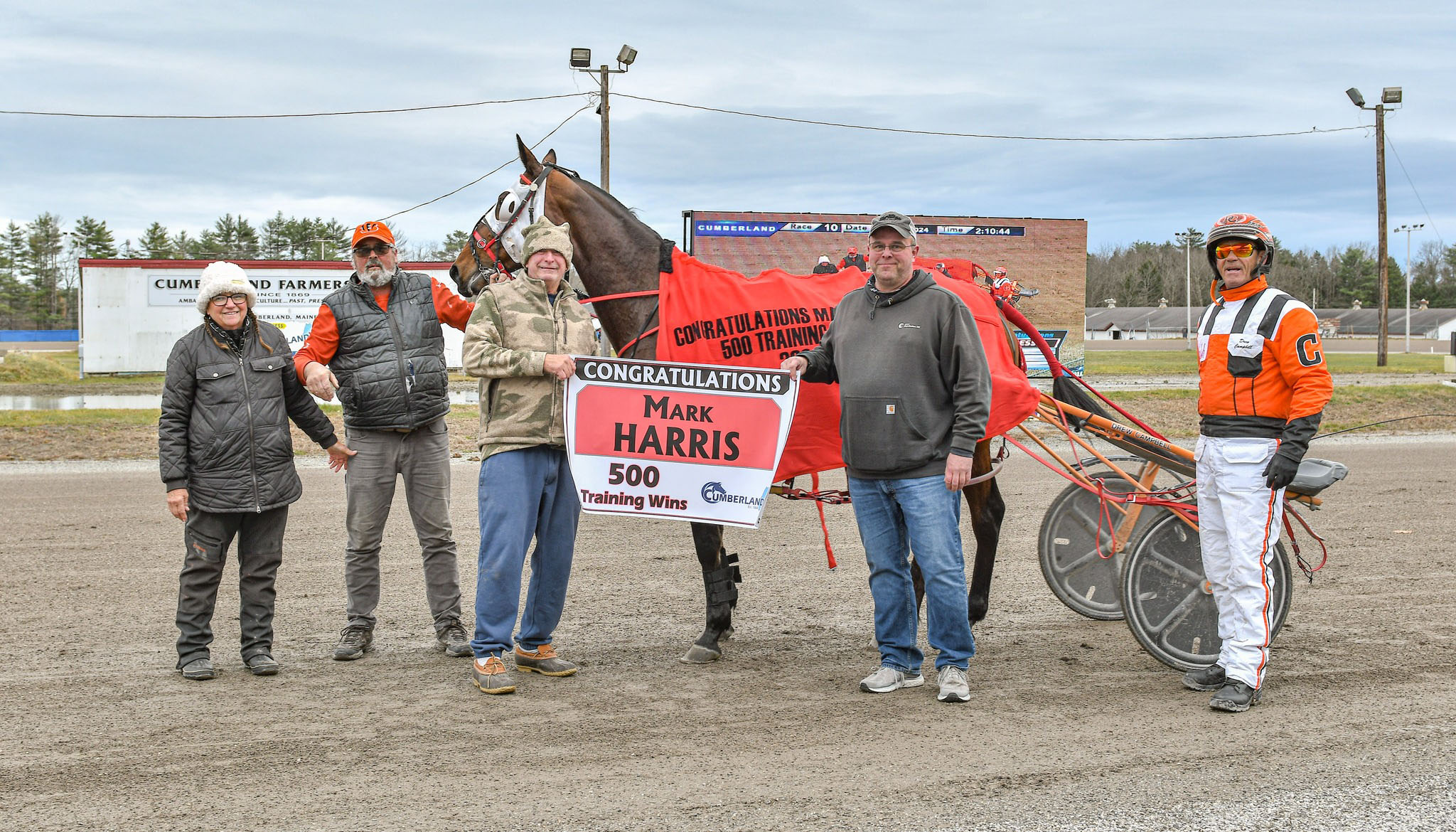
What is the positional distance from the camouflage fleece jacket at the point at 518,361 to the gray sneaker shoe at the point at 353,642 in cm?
111

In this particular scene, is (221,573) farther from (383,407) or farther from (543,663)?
(543,663)

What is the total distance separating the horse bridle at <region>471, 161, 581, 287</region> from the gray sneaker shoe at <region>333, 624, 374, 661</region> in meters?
1.79

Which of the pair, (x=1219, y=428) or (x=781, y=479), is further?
(x=781, y=479)

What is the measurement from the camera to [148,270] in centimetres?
2608

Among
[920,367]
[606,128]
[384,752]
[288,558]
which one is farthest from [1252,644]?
[606,128]

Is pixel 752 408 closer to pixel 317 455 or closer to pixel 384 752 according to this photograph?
pixel 384 752

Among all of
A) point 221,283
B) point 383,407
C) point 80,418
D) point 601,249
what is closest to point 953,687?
point 601,249

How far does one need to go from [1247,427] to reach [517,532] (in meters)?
2.96

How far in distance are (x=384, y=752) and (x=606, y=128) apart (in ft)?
69.6

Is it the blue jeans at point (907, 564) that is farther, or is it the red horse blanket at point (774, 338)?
the red horse blanket at point (774, 338)

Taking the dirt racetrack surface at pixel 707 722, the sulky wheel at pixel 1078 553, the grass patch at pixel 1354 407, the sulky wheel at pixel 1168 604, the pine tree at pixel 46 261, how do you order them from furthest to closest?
1. the pine tree at pixel 46 261
2. the grass patch at pixel 1354 407
3. the sulky wheel at pixel 1078 553
4. the sulky wheel at pixel 1168 604
5. the dirt racetrack surface at pixel 707 722

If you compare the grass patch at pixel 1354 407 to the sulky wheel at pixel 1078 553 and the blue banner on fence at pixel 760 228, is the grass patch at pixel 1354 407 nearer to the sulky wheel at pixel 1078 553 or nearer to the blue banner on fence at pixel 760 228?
the blue banner on fence at pixel 760 228

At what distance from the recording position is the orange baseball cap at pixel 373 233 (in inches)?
206

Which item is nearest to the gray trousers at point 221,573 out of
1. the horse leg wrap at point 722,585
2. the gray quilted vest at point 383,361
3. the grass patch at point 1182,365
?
the gray quilted vest at point 383,361
